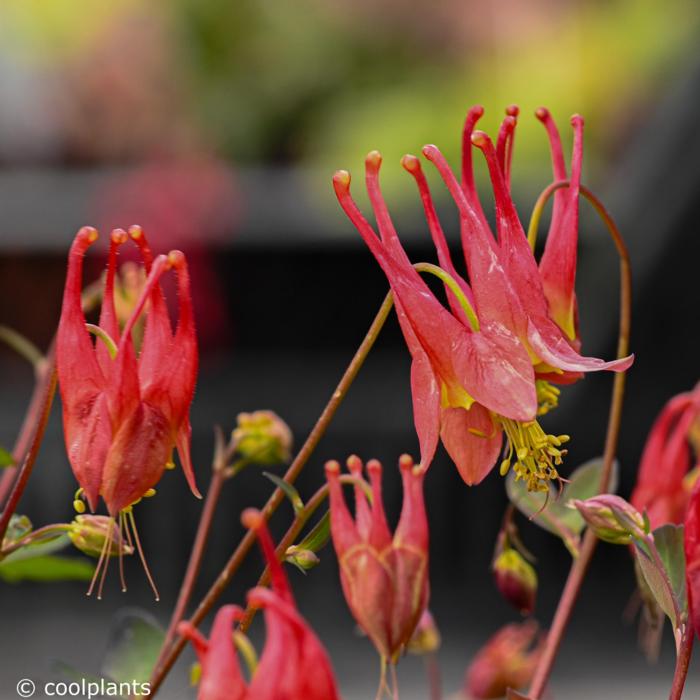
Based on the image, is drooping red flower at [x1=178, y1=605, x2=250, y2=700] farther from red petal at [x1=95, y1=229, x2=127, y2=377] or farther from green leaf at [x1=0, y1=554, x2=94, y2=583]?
green leaf at [x1=0, y1=554, x2=94, y2=583]

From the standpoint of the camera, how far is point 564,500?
0.82 metres

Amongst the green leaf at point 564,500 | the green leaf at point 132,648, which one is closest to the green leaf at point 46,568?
the green leaf at point 132,648

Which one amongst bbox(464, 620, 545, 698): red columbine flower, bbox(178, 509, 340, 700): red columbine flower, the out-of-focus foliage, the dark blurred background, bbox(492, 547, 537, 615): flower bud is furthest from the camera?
the out-of-focus foliage

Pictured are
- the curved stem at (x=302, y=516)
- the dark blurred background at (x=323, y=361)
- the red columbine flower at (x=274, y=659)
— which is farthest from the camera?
the dark blurred background at (x=323, y=361)

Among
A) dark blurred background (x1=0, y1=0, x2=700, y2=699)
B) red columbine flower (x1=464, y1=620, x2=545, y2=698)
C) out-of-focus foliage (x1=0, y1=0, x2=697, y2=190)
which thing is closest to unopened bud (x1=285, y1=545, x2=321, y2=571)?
red columbine flower (x1=464, y1=620, x2=545, y2=698)

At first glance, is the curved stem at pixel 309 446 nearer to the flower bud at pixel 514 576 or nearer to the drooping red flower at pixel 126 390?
the drooping red flower at pixel 126 390

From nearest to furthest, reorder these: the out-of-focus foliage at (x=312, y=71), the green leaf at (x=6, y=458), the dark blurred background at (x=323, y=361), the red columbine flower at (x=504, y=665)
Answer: the green leaf at (x=6, y=458) → the red columbine flower at (x=504, y=665) → the dark blurred background at (x=323, y=361) → the out-of-focus foliage at (x=312, y=71)

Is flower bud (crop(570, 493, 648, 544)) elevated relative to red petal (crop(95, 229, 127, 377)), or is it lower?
lower

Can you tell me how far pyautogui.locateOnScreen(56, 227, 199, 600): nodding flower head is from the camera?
0.60 m

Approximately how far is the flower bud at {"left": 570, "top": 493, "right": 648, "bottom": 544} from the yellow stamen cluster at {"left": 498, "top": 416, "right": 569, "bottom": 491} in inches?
1.8

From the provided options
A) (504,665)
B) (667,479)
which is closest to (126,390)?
(667,479)

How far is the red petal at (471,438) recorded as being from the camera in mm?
641

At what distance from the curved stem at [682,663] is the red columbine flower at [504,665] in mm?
451

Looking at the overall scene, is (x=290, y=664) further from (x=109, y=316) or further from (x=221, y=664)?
(x=109, y=316)
